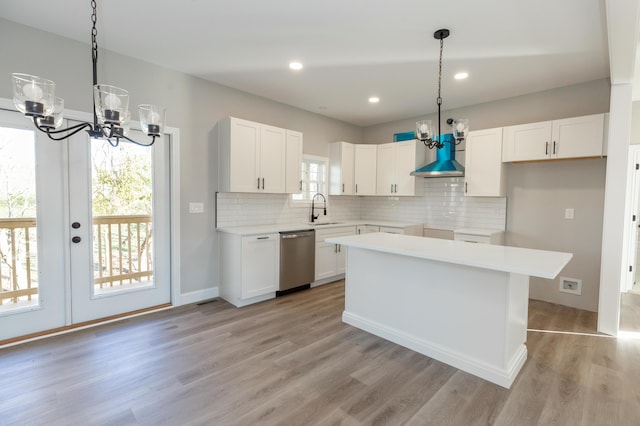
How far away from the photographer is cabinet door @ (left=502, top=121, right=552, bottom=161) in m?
3.74

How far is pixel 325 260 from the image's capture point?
474 centimetres

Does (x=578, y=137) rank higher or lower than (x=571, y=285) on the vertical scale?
higher

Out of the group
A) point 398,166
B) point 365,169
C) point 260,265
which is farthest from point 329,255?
point 398,166

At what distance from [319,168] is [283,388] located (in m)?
3.86

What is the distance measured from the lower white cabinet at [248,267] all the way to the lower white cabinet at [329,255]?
0.75 meters

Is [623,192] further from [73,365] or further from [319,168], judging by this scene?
[73,365]

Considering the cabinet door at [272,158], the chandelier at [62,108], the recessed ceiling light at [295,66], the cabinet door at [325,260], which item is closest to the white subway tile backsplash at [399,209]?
the cabinet door at [272,158]

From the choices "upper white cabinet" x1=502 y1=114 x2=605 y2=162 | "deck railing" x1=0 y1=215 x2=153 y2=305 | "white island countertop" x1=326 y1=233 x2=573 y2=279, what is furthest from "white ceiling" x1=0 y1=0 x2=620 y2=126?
"white island countertop" x1=326 y1=233 x2=573 y2=279

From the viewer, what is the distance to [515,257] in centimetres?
229

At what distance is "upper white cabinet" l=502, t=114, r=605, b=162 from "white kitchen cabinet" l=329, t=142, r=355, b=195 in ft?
7.70

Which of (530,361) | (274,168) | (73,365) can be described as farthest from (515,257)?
(73,365)

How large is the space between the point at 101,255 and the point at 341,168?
3592mm

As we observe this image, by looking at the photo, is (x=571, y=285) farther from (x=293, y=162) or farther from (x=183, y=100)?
(x=183, y=100)

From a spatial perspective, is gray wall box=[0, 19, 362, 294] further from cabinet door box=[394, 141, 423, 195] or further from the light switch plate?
cabinet door box=[394, 141, 423, 195]
